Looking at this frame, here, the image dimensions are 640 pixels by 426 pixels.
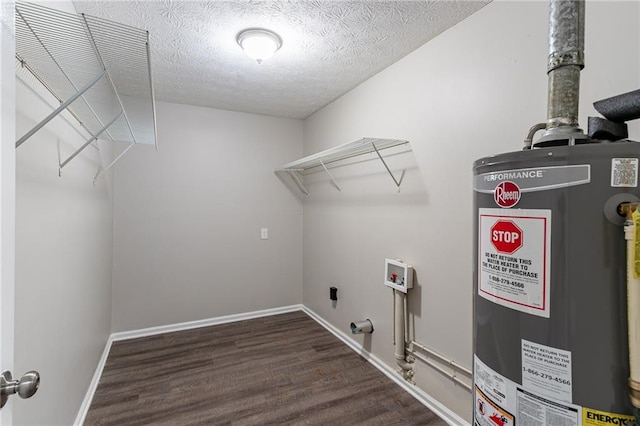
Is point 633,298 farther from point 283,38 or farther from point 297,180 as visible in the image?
point 297,180

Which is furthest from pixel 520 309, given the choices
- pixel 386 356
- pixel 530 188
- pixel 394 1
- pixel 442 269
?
pixel 386 356

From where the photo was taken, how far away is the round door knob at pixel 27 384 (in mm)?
676

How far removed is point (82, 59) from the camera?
1.29 m

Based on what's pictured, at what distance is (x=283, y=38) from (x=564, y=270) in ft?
6.47

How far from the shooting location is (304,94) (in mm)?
2979

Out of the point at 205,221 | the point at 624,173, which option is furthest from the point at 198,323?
the point at 624,173

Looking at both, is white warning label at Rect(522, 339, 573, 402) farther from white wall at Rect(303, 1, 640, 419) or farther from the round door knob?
the round door knob

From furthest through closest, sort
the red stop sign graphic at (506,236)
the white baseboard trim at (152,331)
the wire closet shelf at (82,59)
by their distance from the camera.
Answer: the white baseboard trim at (152,331)
the wire closet shelf at (82,59)
the red stop sign graphic at (506,236)

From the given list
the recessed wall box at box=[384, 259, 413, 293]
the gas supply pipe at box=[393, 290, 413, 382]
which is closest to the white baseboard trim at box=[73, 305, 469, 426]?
the gas supply pipe at box=[393, 290, 413, 382]

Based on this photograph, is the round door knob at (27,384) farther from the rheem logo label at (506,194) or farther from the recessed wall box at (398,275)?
the recessed wall box at (398,275)

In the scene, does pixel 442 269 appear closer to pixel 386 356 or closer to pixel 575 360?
pixel 386 356

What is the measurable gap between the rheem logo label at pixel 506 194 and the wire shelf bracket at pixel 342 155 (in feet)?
4.31

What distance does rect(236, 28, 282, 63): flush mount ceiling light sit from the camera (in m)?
1.88

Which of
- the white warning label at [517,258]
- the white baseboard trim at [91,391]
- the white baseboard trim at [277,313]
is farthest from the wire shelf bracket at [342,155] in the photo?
the white baseboard trim at [91,391]
